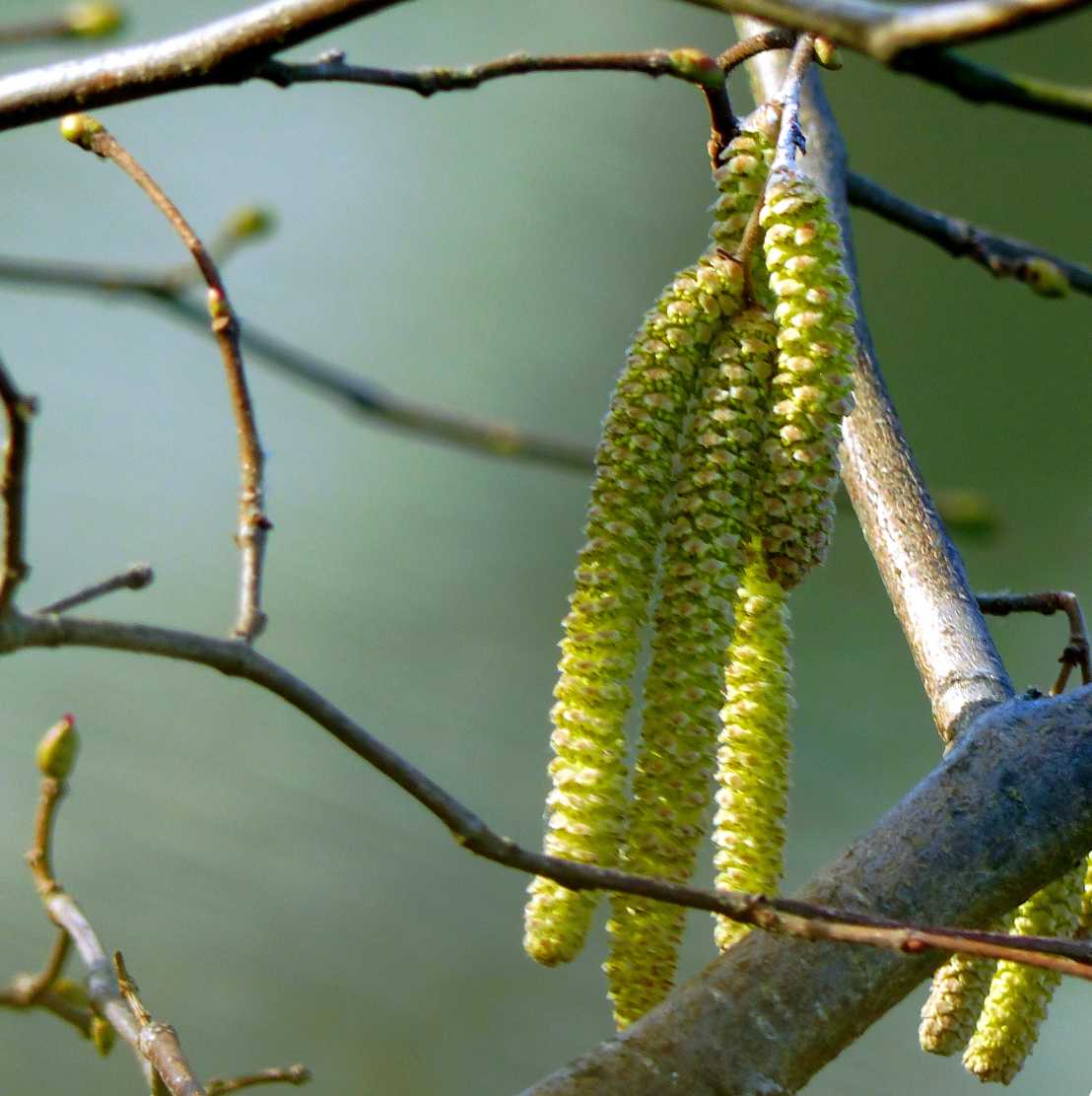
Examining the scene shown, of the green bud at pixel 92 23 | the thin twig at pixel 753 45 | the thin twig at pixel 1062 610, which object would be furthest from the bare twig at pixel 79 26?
the thin twig at pixel 1062 610

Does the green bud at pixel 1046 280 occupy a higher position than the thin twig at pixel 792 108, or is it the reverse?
the thin twig at pixel 792 108

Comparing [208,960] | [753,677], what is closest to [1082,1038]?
[208,960]

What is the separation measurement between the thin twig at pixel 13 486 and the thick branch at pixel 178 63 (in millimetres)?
121

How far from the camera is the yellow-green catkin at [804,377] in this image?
52 cm

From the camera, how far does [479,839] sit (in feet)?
1.26

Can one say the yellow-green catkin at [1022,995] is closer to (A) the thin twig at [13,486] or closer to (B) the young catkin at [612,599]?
(B) the young catkin at [612,599]

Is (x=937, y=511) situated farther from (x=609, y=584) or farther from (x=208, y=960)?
(x=208, y=960)

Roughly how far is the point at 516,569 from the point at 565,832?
160cm

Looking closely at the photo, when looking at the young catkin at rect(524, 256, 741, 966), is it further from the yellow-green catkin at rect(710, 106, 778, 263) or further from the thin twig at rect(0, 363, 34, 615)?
the thin twig at rect(0, 363, 34, 615)

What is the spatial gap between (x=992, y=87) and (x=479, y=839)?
0.22 metres

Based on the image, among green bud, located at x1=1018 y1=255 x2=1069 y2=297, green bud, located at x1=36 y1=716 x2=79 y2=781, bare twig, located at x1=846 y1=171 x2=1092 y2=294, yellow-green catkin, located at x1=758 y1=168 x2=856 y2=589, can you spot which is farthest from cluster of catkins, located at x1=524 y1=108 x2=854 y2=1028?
bare twig, located at x1=846 y1=171 x2=1092 y2=294

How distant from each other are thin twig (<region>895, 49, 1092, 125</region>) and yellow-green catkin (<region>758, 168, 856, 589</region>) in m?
0.21

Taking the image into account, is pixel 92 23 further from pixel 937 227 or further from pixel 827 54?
pixel 937 227

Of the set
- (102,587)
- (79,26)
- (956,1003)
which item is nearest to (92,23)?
(79,26)
